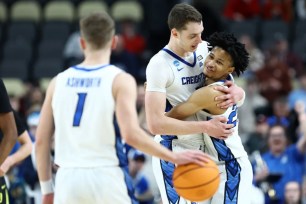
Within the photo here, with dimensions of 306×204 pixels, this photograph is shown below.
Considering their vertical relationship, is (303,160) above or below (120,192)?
below

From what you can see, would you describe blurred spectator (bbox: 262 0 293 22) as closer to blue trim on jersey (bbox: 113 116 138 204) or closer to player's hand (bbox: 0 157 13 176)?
player's hand (bbox: 0 157 13 176)

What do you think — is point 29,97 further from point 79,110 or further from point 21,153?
point 79,110

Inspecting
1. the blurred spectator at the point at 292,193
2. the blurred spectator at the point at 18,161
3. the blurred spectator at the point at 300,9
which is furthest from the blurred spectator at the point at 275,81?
the blurred spectator at the point at 18,161

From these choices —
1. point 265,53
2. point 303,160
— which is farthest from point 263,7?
point 303,160

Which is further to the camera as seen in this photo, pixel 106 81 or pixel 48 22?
pixel 48 22

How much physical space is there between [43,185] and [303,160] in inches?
258

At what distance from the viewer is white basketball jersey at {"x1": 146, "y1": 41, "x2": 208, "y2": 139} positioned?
704 cm

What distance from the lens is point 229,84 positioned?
7.03 m

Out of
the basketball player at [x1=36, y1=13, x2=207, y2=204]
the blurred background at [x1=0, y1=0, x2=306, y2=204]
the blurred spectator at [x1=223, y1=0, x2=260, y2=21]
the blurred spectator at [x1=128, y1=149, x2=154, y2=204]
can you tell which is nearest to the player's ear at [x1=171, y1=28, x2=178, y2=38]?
the basketball player at [x1=36, y1=13, x2=207, y2=204]

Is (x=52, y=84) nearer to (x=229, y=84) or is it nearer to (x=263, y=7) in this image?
(x=229, y=84)

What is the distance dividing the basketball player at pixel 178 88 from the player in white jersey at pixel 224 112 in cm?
11

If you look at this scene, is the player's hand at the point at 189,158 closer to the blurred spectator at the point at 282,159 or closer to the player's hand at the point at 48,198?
the player's hand at the point at 48,198

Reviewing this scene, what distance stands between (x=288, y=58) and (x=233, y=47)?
9833 millimetres

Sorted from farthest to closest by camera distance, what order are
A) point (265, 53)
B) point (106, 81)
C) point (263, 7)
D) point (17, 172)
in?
point (263, 7) → point (265, 53) → point (17, 172) → point (106, 81)
